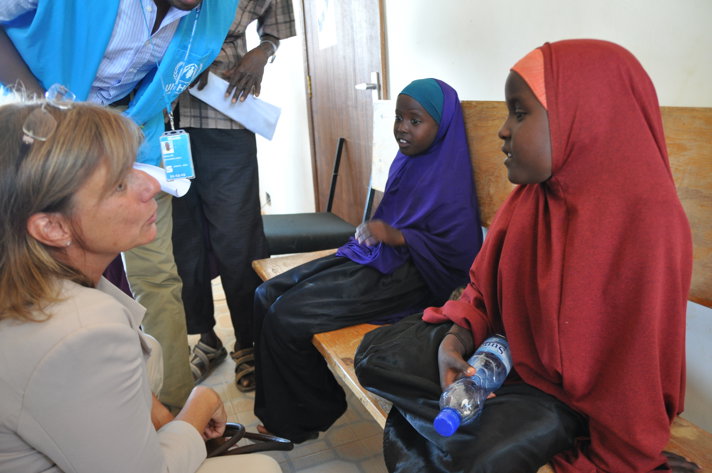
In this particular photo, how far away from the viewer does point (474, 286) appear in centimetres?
135

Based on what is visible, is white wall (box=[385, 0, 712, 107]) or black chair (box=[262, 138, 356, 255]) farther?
black chair (box=[262, 138, 356, 255])

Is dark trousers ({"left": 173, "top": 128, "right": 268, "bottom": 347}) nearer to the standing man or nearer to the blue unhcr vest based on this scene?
the standing man

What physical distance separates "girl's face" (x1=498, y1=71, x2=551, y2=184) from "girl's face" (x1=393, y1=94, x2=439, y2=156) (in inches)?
29.2

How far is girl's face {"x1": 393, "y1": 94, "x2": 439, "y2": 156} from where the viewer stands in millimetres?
1815

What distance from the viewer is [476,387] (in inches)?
41.3

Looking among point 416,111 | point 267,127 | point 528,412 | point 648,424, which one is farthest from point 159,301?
point 648,424

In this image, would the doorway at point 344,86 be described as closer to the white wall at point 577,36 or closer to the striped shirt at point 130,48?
the white wall at point 577,36

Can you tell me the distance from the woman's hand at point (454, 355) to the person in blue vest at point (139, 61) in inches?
41.2

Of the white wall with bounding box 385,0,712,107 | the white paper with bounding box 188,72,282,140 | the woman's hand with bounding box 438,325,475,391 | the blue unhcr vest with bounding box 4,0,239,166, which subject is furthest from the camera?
the white paper with bounding box 188,72,282,140

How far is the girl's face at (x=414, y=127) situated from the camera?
5.96 feet

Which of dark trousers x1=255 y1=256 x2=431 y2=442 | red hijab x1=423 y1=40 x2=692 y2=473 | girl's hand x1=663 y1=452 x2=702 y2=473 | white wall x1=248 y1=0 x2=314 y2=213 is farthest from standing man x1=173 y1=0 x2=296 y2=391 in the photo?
white wall x1=248 y1=0 x2=314 y2=213

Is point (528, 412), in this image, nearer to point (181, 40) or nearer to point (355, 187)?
point (181, 40)

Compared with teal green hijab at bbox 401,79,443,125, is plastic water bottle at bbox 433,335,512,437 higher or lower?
lower

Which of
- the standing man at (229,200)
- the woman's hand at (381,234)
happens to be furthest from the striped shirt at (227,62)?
the woman's hand at (381,234)
